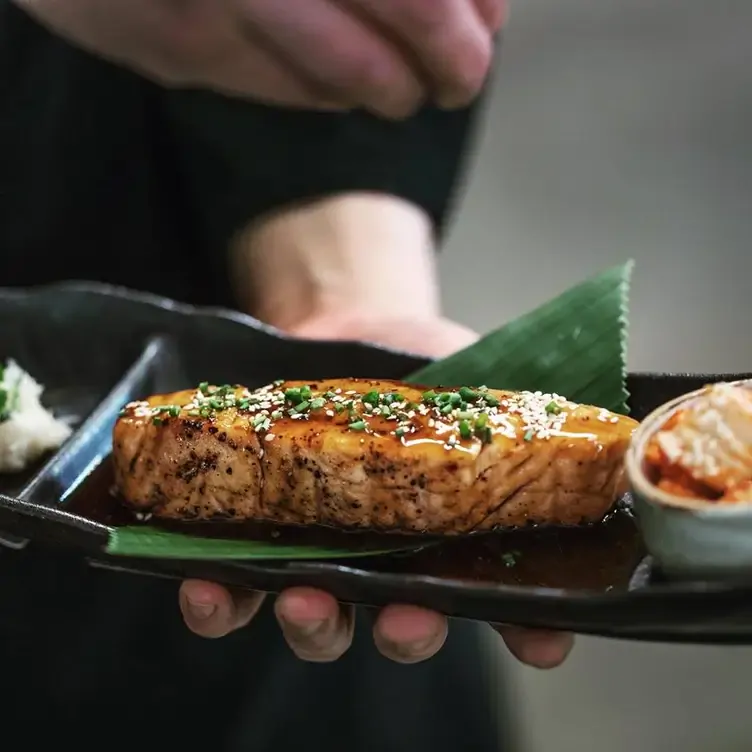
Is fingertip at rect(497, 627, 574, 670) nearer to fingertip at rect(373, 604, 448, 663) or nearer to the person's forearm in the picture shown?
fingertip at rect(373, 604, 448, 663)

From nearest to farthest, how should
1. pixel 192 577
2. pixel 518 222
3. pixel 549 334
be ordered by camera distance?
pixel 192 577, pixel 549 334, pixel 518 222

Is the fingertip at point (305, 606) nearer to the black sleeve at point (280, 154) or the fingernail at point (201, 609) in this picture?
the fingernail at point (201, 609)

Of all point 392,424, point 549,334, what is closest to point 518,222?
point 549,334

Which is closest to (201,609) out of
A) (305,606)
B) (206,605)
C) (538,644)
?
(206,605)

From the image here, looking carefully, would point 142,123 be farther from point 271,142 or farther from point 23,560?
point 23,560

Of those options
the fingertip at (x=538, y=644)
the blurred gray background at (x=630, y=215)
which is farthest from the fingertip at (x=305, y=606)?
the blurred gray background at (x=630, y=215)

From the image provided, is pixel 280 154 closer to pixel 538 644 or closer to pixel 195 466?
pixel 195 466
